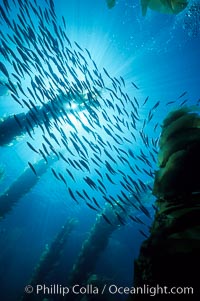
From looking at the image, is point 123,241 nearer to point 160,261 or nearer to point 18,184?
point 18,184

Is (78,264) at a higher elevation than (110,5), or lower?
lower

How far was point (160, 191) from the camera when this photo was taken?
7.47 ft

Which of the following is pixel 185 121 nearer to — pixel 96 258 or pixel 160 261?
pixel 160 261

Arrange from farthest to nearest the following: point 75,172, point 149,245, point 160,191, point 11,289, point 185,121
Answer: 1. point 75,172
2. point 11,289
3. point 185,121
4. point 160,191
5. point 149,245

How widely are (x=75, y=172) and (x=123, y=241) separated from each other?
1168cm

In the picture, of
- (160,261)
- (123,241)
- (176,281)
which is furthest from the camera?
(123,241)

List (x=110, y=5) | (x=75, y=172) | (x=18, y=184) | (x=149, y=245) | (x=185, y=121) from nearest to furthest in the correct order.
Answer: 1. (x=149, y=245)
2. (x=185, y=121)
3. (x=110, y=5)
4. (x=18, y=184)
5. (x=75, y=172)

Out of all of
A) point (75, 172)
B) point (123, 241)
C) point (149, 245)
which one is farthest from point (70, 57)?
point (75, 172)

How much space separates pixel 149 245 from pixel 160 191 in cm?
70

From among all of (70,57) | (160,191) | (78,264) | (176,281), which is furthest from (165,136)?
(78,264)

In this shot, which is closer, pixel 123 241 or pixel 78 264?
pixel 78 264

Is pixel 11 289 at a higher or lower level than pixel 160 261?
lower

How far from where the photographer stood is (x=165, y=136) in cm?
279

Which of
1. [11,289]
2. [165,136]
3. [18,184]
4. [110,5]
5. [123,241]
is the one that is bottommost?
[123,241]
